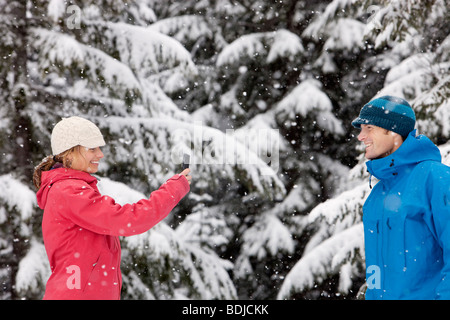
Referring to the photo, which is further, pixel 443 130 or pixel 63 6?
pixel 63 6

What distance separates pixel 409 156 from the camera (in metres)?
2.61

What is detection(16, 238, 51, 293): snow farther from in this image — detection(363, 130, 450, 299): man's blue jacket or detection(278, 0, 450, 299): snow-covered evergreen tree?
detection(363, 130, 450, 299): man's blue jacket

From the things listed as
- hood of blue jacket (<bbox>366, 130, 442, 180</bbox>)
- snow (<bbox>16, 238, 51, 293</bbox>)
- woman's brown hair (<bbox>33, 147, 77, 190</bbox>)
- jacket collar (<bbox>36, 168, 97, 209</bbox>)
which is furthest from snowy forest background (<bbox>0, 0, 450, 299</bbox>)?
jacket collar (<bbox>36, 168, 97, 209</bbox>)

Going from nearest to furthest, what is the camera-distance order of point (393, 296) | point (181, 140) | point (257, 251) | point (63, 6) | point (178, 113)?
point (393, 296), point (63, 6), point (181, 140), point (178, 113), point (257, 251)

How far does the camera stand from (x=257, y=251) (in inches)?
448

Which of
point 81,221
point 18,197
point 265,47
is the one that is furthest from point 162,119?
point 265,47

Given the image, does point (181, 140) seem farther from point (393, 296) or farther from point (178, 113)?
point (393, 296)

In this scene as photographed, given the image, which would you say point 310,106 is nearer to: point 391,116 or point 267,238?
point 267,238

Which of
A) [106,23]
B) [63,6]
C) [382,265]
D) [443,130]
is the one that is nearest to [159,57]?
[106,23]

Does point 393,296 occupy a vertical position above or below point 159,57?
above

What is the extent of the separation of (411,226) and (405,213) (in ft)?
0.21

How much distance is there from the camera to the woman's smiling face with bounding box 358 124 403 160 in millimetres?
2785
